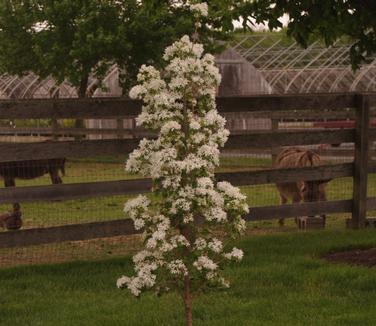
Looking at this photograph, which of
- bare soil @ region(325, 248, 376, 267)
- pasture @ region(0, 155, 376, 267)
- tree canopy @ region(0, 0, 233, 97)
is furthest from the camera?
tree canopy @ region(0, 0, 233, 97)

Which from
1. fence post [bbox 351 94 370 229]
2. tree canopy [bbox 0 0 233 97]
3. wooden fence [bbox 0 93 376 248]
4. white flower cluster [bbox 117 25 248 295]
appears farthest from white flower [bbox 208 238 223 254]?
tree canopy [bbox 0 0 233 97]

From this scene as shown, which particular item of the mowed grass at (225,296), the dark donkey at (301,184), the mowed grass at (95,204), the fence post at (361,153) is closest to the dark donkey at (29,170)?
the mowed grass at (95,204)

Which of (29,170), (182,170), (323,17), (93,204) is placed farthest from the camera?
(93,204)

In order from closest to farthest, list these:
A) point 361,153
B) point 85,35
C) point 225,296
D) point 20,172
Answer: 1. point 225,296
2. point 361,153
3. point 20,172
4. point 85,35

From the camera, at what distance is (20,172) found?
52.3 feet

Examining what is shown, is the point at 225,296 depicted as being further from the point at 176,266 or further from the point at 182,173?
the point at 182,173

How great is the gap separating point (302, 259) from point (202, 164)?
4399 millimetres

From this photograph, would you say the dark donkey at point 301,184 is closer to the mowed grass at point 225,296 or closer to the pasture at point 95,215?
the pasture at point 95,215

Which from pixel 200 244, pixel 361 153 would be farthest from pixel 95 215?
pixel 200 244

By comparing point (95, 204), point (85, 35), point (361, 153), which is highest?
point (85, 35)

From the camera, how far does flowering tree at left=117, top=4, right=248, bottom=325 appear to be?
5.70m

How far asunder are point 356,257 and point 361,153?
2.35 metres

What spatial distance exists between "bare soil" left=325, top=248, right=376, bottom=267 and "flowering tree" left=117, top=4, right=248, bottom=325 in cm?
399

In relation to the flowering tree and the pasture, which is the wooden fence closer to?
the pasture
